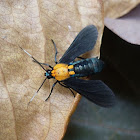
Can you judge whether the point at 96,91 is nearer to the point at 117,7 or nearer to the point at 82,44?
the point at 82,44

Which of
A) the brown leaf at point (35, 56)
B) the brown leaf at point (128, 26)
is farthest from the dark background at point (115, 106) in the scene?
the brown leaf at point (35, 56)

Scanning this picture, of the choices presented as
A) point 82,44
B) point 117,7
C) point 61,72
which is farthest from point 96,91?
point 117,7

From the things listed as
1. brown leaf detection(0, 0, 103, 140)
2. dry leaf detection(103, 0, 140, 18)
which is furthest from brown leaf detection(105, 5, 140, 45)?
brown leaf detection(0, 0, 103, 140)

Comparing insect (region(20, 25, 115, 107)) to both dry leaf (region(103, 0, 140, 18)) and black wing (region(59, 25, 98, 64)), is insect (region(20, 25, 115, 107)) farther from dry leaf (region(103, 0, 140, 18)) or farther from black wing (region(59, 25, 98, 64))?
dry leaf (region(103, 0, 140, 18))

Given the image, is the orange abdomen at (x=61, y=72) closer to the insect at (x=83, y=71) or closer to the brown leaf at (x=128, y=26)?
the insect at (x=83, y=71)

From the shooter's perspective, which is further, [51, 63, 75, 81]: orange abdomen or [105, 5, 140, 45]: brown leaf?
[51, 63, 75, 81]: orange abdomen
